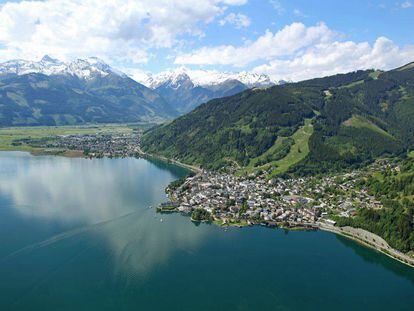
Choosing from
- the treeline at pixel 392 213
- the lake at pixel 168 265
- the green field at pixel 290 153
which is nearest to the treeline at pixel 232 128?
the green field at pixel 290 153

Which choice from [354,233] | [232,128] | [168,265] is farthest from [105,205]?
[232,128]

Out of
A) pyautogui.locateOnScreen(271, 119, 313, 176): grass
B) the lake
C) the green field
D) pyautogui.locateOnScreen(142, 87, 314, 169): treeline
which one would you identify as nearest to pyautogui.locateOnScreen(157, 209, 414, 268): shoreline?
the lake

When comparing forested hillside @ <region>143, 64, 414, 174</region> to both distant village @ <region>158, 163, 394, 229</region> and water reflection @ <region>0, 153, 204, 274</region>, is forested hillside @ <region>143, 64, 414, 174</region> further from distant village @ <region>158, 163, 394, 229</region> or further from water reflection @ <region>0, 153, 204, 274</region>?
water reflection @ <region>0, 153, 204, 274</region>

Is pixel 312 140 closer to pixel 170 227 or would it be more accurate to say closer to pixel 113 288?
pixel 170 227

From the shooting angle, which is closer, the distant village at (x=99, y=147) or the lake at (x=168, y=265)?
the lake at (x=168, y=265)

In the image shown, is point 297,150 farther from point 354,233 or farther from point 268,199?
point 354,233

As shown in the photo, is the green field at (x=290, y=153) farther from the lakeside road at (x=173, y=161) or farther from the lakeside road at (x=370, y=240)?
the lakeside road at (x=370, y=240)
